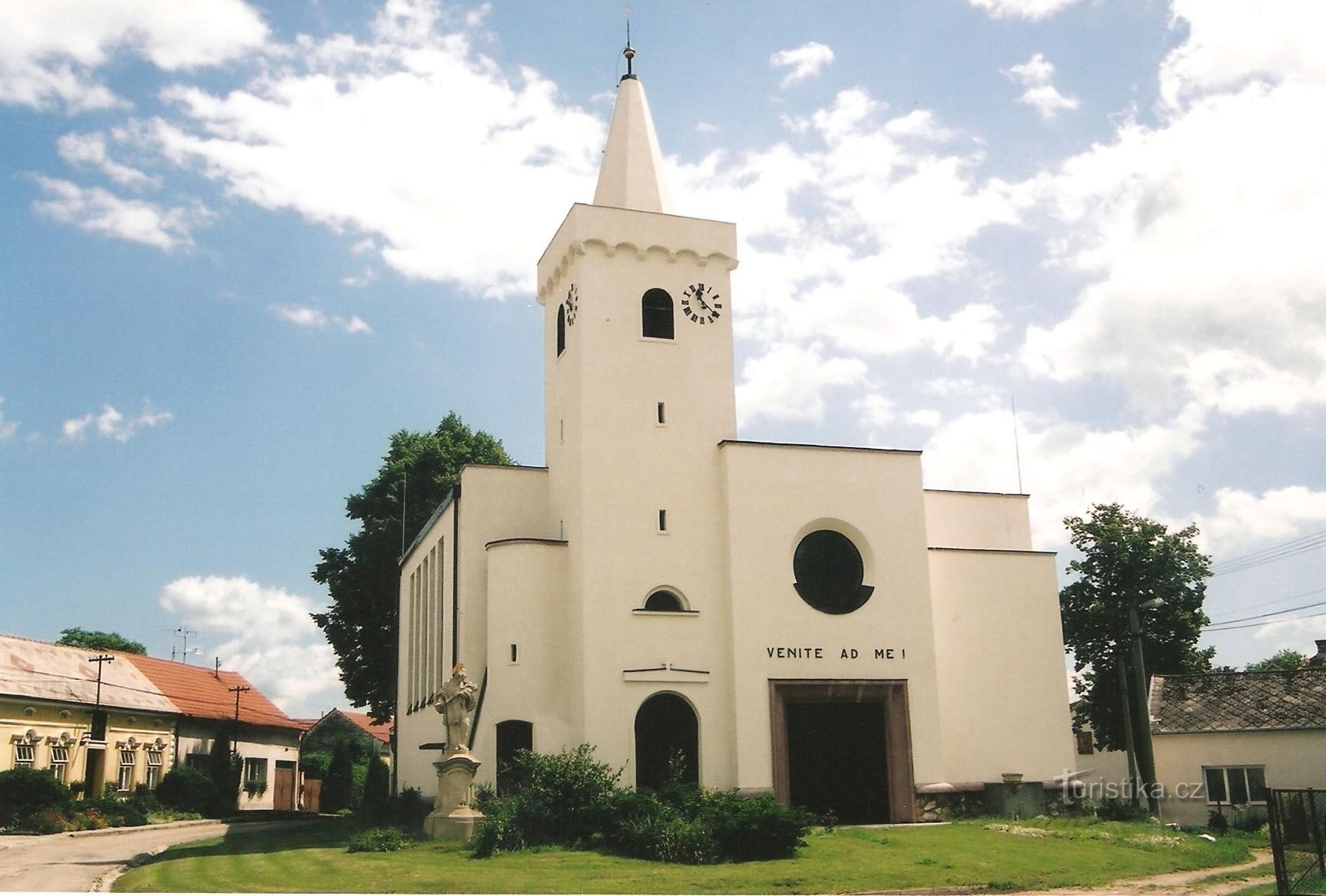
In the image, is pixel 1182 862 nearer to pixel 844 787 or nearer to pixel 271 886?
pixel 844 787

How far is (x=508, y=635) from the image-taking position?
30.7 m

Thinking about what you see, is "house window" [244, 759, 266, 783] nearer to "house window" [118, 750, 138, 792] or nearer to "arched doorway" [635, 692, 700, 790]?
"house window" [118, 750, 138, 792]

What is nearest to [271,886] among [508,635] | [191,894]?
[191,894]

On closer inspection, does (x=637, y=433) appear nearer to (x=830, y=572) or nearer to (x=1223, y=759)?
(x=830, y=572)

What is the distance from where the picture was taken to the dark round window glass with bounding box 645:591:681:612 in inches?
1216

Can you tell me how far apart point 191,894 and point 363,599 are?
1301 inches

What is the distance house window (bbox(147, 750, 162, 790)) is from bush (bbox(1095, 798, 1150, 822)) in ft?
122

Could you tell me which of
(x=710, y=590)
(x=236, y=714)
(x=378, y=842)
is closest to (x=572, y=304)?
(x=710, y=590)

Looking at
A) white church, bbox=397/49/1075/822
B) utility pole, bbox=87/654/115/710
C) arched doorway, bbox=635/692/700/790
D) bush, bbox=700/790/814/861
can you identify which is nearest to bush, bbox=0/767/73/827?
utility pole, bbox=87/654/115/710

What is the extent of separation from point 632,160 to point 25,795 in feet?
91.5

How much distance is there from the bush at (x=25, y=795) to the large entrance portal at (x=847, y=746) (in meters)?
24.3

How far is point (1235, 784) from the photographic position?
3634 cm

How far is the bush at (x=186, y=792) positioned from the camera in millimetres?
47562

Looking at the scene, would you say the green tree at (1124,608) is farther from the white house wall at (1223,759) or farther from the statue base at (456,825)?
the statue base at (456,825)
